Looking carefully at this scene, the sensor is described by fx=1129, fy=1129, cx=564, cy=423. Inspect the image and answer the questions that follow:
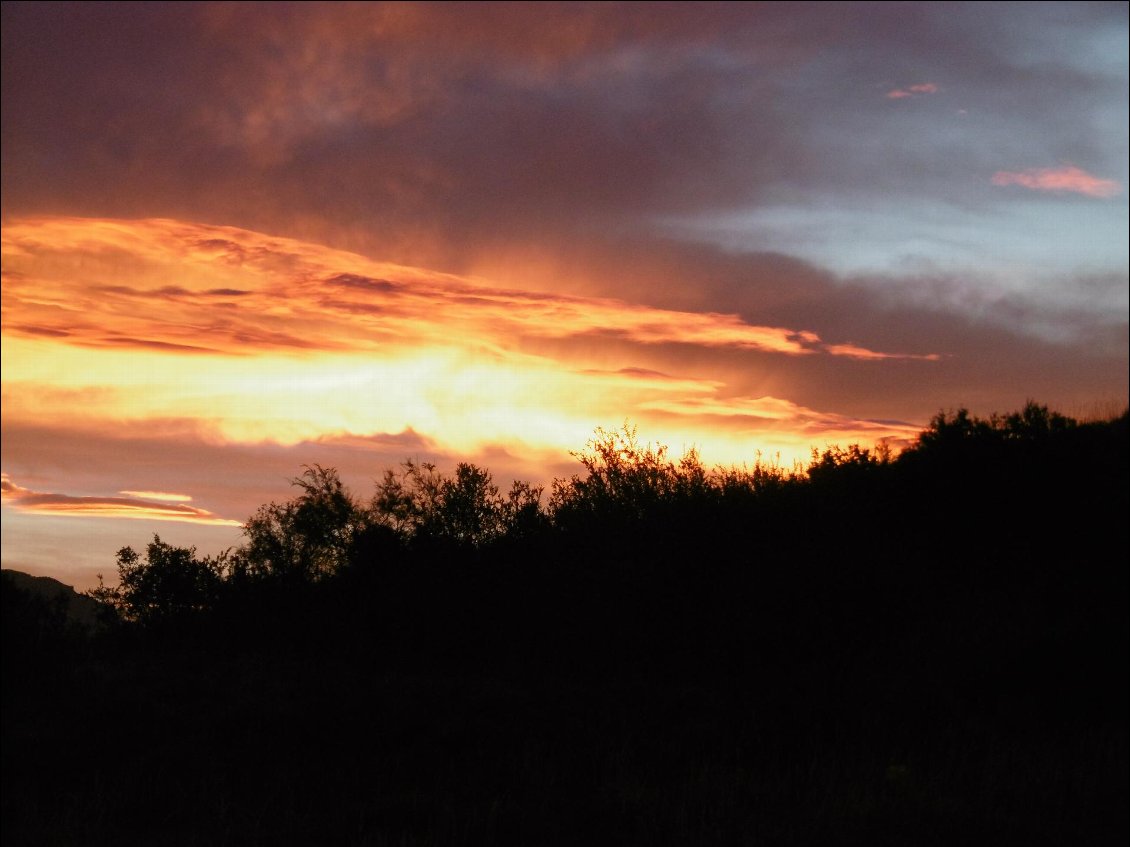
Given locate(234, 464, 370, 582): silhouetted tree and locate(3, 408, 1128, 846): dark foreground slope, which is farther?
locate(234, 464, 370, 582): silhouetted tree

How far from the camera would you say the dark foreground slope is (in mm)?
15766

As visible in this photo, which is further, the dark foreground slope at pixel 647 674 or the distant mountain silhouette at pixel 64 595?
the distant mountain silhouette at pixel 64 595

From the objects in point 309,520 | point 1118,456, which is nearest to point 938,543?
point 1118,456

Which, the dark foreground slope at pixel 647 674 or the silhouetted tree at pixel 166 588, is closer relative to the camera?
the dark foreground slope at pixel 647 674

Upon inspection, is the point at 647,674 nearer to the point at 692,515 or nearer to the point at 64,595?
the point at 692,515

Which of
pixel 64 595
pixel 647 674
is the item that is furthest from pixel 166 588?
pixel 647 674

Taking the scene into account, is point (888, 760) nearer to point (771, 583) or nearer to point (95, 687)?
point (771, 583)

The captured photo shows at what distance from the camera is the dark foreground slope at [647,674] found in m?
15.8

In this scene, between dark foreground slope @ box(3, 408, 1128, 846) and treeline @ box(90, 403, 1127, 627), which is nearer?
dark foreground slope @ box(3, 408, 1128, 846)

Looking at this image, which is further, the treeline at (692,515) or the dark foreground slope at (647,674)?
the treeline at (692,515)

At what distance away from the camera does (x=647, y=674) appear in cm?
2612

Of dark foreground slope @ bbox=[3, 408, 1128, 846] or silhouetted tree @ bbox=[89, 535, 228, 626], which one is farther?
silhouetted tree @ bbox=[89, 535, 228, 626]

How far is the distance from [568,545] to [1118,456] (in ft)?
51.2

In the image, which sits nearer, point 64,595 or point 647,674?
point 647,674
